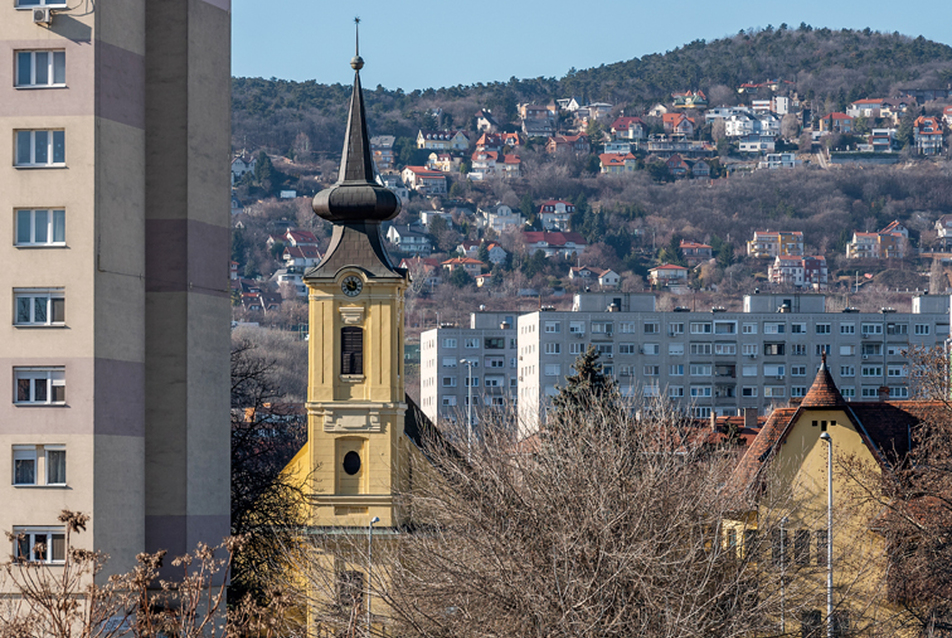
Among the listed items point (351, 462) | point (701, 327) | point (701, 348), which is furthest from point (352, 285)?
point (701, 348)

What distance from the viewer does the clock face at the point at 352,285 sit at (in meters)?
69.0

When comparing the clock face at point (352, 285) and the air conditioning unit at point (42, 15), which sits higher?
the air conditioning unit at point (42, 15)

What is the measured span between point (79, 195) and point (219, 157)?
170 inches

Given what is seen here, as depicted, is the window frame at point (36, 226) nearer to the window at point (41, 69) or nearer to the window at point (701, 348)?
Result: the window at point (41, 69)

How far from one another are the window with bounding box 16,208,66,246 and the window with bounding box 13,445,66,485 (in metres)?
4.20

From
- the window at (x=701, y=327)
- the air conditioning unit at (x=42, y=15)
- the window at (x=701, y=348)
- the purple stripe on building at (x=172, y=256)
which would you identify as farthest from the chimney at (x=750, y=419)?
the air conditioning unit at (x=42, y=15)

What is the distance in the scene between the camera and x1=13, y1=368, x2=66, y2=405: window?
3631 cm

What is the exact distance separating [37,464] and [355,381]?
1322 inches

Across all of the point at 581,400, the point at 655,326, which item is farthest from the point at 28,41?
the point at 655,326

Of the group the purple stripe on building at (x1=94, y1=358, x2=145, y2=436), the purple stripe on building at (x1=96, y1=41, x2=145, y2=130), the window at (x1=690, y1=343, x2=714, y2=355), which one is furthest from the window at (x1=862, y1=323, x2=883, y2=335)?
the purple stripe on building at (x1=94, y1=358, x2=145, y2=436)

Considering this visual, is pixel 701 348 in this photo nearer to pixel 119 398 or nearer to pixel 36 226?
pixel 119 398

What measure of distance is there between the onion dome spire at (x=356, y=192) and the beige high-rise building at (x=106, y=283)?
98.7 ft

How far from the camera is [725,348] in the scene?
175000 mm

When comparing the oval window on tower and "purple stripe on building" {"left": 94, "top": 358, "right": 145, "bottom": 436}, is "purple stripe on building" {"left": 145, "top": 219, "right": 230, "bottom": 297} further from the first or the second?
the oval window on tower
